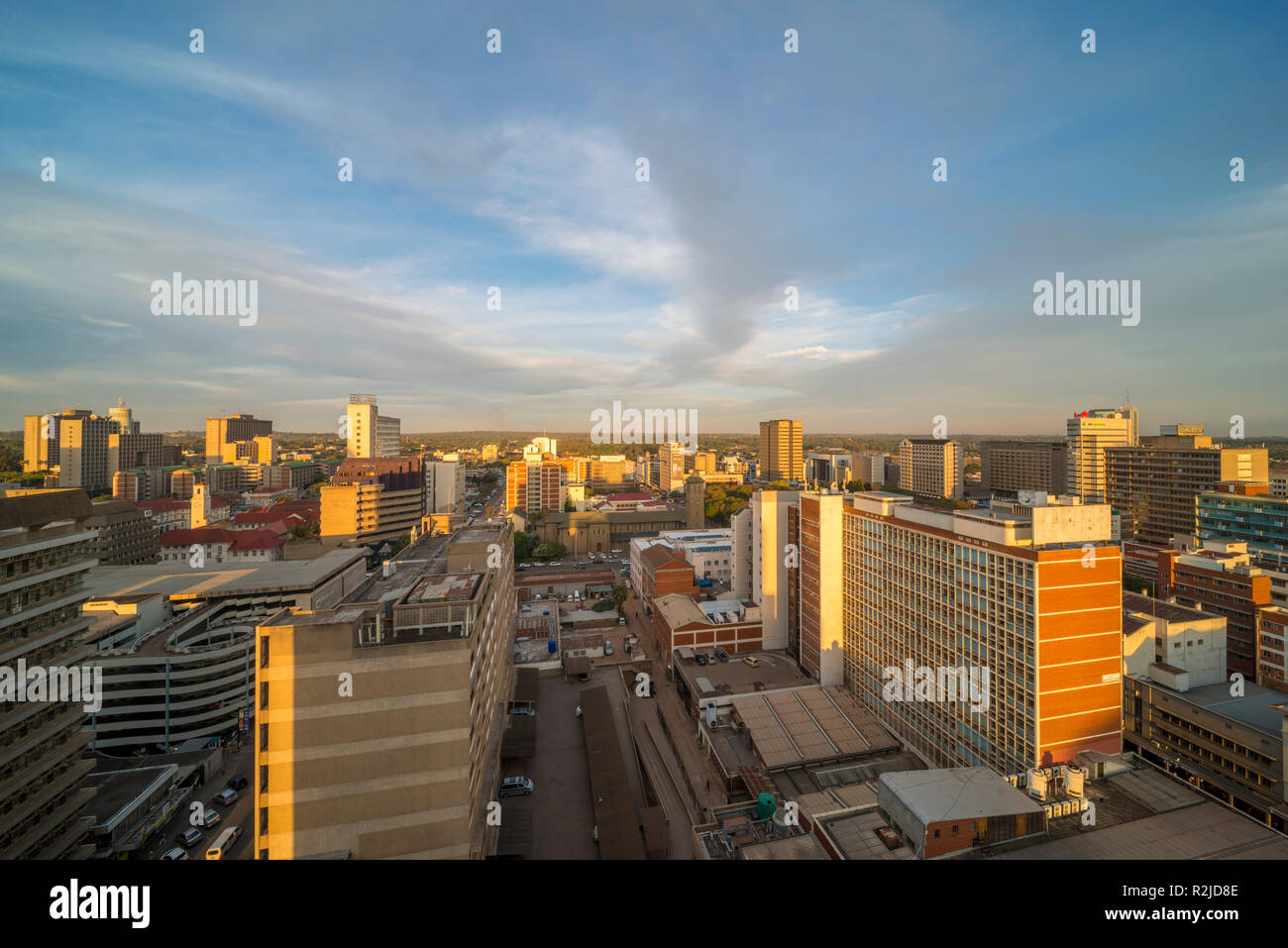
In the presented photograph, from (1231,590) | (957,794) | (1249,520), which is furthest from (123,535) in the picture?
(1249,520)

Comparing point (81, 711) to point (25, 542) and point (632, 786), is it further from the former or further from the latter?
point (632, 786)

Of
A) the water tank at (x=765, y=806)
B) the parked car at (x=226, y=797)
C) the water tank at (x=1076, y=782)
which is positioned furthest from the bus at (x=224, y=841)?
the water tank at (x=1076, y=782)

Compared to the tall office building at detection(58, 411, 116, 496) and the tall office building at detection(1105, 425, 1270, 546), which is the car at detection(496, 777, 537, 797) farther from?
the tall office building at detection(58, 411, 116, 496)

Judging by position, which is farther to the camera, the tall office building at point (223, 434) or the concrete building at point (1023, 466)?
the tall office building at point (223, 434)

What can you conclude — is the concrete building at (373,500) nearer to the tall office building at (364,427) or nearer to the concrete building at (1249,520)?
the tall office building at (364,427)

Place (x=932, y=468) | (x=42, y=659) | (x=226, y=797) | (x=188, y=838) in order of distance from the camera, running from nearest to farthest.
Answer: (x=42, y=659) < (x=188, y=838) < (x=226, y=797) < (x=932, y=468)

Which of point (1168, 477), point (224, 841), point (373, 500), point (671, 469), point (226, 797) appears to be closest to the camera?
point (224, 841)

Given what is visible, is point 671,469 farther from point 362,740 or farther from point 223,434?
point 362,740

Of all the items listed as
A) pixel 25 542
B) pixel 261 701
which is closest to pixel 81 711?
pixel 25 542
